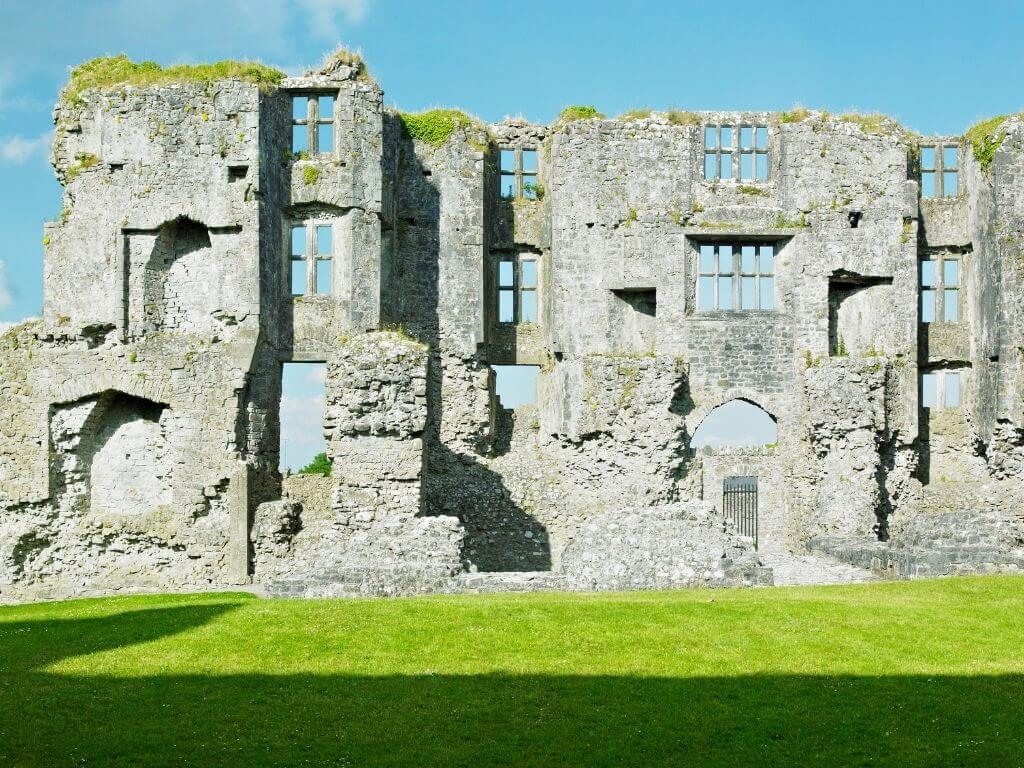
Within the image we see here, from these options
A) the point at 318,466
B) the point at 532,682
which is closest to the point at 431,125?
the point at 532,682

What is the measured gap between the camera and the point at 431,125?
33.2 m

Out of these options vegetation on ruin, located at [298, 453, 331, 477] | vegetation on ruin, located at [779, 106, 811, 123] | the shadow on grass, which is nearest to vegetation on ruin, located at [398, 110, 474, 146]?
vegetation on ruin, located at [779, 106, 811, 123]

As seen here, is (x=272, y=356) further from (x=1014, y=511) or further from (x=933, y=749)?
(x=933, y=749)

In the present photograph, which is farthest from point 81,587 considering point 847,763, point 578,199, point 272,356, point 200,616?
point 847,763

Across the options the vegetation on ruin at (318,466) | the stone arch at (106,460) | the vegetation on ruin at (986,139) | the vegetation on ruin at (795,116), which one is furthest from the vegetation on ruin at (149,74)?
the vegetation on ruin at (318,466)

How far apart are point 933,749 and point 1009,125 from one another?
77.3 ft

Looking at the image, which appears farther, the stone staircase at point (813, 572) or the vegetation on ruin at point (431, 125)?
the vegetation on ruin at point (431, 125)

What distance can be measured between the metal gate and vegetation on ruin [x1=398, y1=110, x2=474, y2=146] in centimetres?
1140

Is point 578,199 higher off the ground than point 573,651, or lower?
higher

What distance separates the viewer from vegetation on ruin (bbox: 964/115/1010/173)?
3253cm

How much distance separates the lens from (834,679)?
1548cm

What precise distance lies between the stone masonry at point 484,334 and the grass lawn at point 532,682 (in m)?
6.64

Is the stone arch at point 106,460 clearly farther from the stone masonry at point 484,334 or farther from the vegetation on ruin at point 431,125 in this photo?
the vegetation on ruin at point 431,125

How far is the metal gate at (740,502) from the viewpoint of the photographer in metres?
34.1
